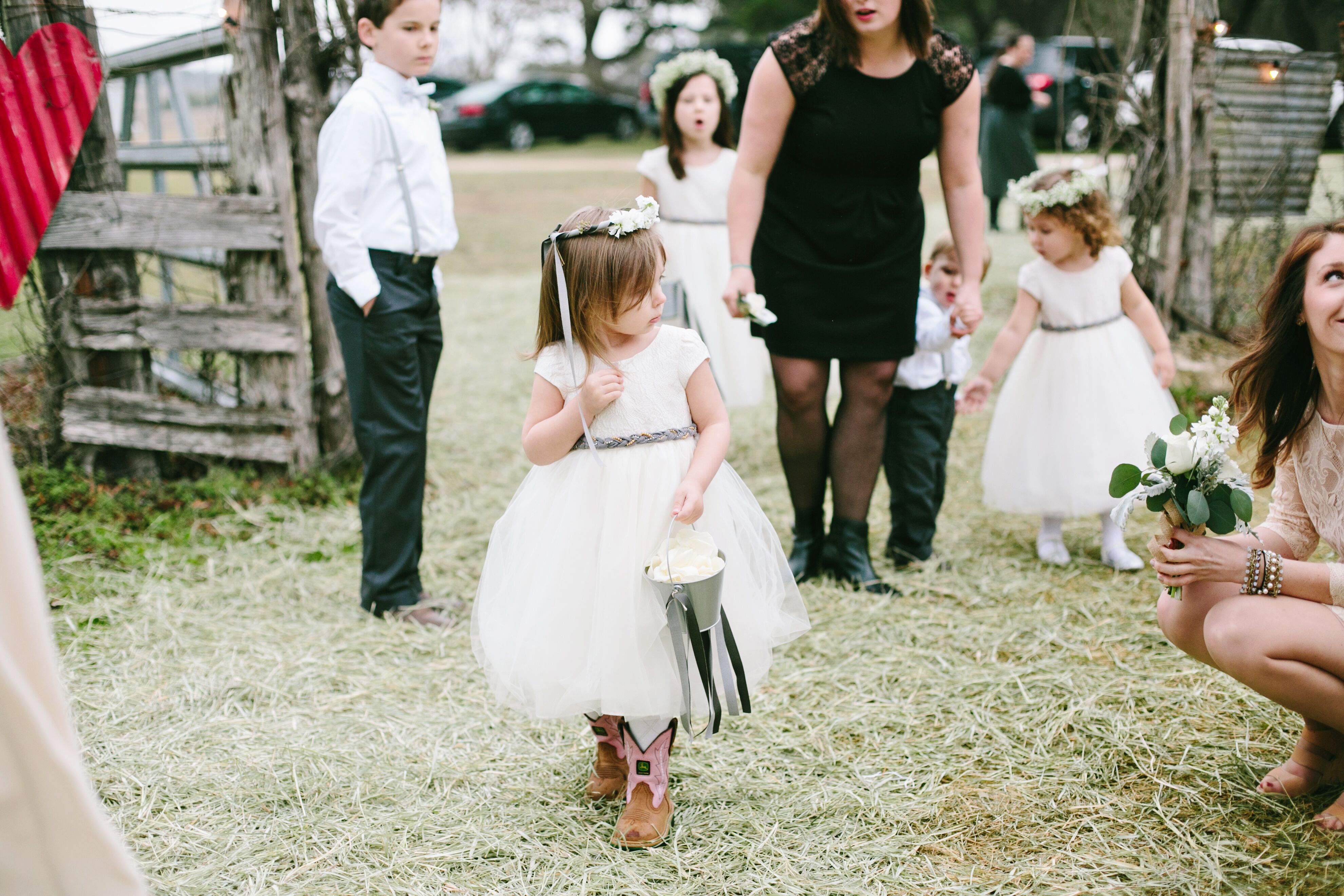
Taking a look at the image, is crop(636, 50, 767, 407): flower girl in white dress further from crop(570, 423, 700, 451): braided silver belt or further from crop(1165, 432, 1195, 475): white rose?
crop(1165, 432, 1195, 475): white rose

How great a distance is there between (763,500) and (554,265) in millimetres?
2601

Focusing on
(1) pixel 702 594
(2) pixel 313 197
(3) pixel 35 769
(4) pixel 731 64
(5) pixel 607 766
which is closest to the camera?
(3) pixel 35 769

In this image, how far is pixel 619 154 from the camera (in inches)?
816

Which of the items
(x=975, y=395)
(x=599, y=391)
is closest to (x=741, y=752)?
(x=599, y=391)

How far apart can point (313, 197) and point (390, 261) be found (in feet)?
4.55

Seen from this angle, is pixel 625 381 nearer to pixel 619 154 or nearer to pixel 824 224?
pixel 824 224

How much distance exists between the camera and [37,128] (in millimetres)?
3639

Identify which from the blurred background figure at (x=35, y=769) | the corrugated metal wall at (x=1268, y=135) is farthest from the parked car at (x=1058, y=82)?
the blurred background figure at (x=35, y=769)

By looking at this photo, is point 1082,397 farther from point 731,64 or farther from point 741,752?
point 731,64

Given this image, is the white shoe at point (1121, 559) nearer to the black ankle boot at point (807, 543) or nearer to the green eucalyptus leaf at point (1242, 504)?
the black ankle boot at point (807, 543)

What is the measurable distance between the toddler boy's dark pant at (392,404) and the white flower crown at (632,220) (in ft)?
4.38

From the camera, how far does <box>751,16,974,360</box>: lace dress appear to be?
10.4ft

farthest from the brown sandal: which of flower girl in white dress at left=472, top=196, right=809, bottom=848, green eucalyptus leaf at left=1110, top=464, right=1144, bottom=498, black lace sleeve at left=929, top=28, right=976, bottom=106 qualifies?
black lace sleeve at left=929, top=28, right=976, bottom=106

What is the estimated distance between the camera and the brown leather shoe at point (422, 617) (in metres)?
3.45
